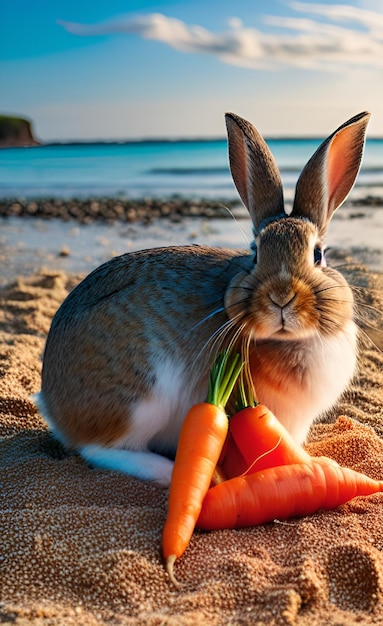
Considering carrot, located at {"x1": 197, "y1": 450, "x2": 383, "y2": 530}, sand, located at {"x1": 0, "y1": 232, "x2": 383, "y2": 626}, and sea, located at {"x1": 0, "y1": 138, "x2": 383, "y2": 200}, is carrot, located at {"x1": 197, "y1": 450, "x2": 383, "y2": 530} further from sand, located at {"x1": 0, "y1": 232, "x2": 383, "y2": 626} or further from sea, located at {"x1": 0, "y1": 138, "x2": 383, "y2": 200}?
sea, located at {"x1": 0, "y1": 138, "x2": 383, "y2": 200}

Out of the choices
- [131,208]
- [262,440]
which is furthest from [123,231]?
[262,440]

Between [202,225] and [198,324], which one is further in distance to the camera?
[202,225]

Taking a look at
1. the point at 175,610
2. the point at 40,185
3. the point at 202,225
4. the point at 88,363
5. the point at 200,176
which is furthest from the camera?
the point at 200,176

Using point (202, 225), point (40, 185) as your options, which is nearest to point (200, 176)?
point (40, 185)

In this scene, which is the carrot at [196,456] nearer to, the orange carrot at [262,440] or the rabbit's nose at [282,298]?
the orange carrot at [262,440]

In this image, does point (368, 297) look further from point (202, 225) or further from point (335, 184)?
point (202, 225)

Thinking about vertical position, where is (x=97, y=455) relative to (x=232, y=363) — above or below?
below

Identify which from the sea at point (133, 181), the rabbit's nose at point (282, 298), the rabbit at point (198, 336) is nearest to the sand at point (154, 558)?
the rabbit at point (198, 336)
